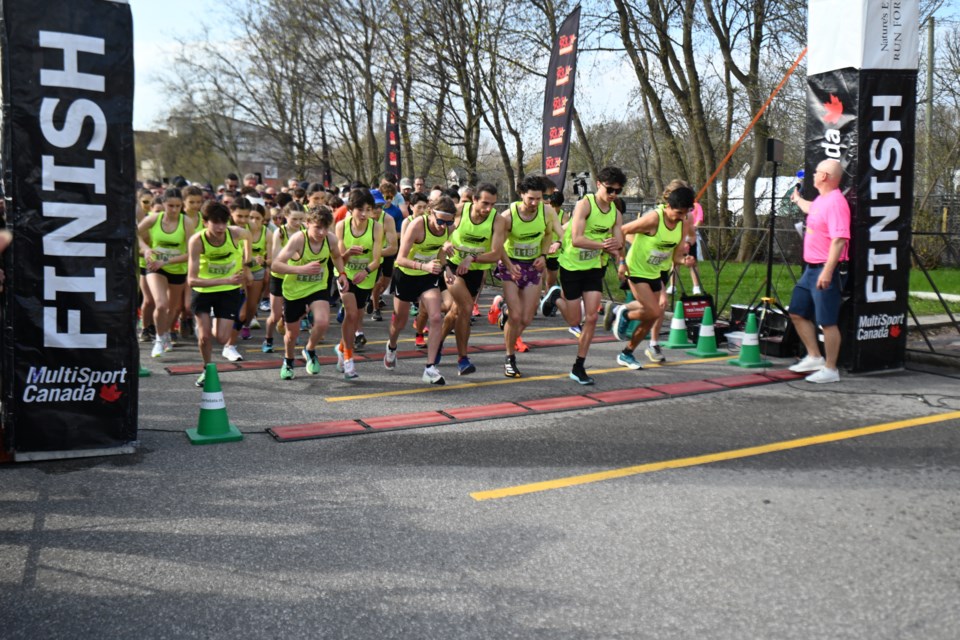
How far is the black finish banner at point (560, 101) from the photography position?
44.3 feet

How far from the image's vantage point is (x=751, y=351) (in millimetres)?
8992

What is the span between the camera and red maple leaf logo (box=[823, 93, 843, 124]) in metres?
8.38

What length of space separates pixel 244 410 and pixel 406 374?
6.89ft

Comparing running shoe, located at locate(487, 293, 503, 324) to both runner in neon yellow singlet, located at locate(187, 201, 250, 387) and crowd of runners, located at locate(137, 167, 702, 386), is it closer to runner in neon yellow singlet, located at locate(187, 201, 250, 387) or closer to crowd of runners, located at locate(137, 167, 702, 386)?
crowd of runners, located at locate(137, 167, 702, 386)

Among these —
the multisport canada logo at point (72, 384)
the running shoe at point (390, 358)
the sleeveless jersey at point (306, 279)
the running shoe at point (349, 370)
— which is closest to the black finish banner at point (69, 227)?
the multisport canada logo at point (72, 384)

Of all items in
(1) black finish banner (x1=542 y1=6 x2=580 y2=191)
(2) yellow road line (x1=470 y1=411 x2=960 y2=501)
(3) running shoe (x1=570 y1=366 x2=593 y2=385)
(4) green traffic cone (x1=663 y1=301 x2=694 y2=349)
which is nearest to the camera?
(2) yellow road line (x1=470 y1=411 x2=960 y2=501)

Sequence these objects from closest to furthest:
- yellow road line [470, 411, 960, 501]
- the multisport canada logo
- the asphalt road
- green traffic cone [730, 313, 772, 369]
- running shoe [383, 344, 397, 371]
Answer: the asphalt road → yellow road line [470, 411, 960, 501] → the multisport canada logo → green traffic cone [730, 313, 772, 369] → running shoe [383, 344, 397, 371]

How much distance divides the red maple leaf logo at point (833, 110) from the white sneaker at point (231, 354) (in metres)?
6.83

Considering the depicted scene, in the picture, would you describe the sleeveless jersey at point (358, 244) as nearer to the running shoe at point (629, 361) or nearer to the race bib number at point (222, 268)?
the race bib number at point (222, 268)

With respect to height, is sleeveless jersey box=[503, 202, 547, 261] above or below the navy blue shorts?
above

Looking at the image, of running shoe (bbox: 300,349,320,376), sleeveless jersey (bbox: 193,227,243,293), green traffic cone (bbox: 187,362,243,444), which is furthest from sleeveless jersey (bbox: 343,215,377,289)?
green traffic cone (bbox: 187,362,243,444)

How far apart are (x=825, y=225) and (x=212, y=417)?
592cm

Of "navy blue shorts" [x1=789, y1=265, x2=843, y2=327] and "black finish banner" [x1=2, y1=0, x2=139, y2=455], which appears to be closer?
"black finish banner" [x1=2, y1=0, x2=139, y2=455]

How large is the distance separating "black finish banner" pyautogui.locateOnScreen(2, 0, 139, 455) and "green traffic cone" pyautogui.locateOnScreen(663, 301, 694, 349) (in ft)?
21.7
